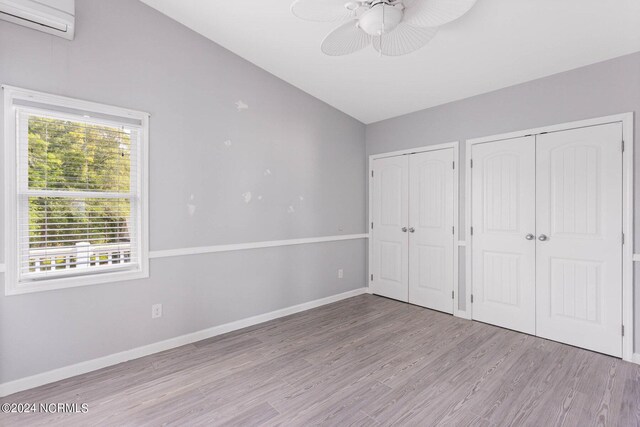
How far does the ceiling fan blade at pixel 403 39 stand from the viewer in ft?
6.47

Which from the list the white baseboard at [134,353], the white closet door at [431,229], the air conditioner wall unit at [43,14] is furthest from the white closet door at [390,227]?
the air conditioner wall unit at [43,14]

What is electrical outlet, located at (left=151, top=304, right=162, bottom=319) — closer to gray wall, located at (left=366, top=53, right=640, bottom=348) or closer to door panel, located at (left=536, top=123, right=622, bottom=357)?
gray wall, located at (left=366, top=53, right=640, bottom=348)

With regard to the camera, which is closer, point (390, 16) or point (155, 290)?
point (390, 16)

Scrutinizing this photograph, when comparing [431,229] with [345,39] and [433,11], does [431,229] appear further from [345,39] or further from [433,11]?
[433,11]

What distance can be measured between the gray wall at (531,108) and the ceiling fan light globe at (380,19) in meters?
Answer: 2.09

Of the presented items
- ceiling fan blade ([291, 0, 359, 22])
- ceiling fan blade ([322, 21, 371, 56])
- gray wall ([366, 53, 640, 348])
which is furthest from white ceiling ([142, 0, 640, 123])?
ceiling fan blade ([291, 0, 359, 22])

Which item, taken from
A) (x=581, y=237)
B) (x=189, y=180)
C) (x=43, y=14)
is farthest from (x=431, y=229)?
(x=43, y=14)

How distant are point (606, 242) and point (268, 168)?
10.6 ft

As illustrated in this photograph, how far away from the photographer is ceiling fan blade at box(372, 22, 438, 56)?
1.97 m

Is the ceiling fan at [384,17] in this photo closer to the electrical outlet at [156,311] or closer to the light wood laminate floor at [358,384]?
the light wood laminate floor at [358,384]

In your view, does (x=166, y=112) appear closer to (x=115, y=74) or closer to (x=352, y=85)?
(x=115, y=74)

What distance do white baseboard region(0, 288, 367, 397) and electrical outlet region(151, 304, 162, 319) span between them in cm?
24

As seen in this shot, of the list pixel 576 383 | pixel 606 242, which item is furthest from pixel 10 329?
pixel 606 242

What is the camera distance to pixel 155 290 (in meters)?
2.81
